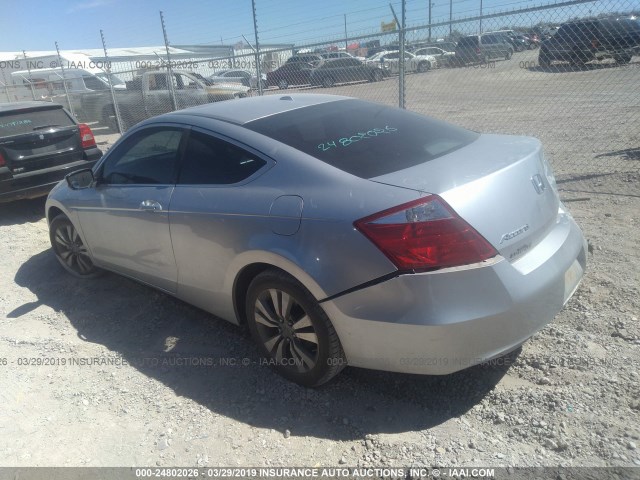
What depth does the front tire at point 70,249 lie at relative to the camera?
14.7 ft

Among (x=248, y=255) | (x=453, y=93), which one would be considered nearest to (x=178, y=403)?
(x=248, y=255)

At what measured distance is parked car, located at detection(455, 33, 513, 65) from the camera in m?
11.9

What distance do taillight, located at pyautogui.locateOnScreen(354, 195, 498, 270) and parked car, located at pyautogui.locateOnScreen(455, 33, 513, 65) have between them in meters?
10.2

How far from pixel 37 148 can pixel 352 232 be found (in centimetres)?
590

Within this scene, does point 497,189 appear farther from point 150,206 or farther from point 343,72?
point 343,72

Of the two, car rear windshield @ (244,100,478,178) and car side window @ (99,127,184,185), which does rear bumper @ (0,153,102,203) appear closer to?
car side window @ (99,127,184,185)

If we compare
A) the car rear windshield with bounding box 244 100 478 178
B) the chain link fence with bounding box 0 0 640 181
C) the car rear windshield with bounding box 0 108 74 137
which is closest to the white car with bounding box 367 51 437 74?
the chain link fence with bounding box 0 0 640 181

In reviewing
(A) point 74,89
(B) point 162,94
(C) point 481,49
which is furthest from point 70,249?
(A) point 74,89

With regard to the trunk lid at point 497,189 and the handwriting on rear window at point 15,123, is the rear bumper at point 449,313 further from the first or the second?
the handwriting on rear window at point 15,123

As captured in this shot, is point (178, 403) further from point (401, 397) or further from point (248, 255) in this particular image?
point (401, 397)

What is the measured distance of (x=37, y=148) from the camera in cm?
658

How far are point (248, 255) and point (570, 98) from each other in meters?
13.2

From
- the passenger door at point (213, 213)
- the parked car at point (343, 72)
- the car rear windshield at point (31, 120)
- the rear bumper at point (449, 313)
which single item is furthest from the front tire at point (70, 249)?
the parked car at point (343, 72)

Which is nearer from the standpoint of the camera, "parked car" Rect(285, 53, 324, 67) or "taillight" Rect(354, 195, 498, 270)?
"taillight" Rect(354, 195, 498, 270)
